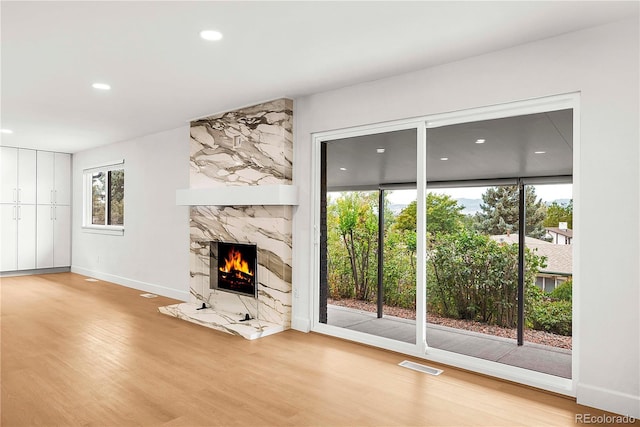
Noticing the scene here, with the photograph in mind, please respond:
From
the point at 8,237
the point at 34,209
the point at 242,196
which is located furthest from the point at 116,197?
the point at 242,196

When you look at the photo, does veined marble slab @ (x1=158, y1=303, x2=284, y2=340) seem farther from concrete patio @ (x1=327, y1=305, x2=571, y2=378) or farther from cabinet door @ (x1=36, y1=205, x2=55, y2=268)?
cabinet door @ (x1=36, y1=205, x2=55, y2=268)

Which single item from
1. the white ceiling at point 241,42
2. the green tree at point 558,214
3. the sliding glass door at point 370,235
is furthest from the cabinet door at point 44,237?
the green tree at point 558,214

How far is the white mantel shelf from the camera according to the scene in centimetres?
456

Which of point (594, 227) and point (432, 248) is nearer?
point (594, 227)

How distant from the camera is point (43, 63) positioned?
3648mm

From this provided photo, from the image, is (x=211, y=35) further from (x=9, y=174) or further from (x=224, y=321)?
(x=9, y=174)

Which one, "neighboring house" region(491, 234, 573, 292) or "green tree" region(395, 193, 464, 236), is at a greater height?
"green tree" region(395, 193, 464, 236)

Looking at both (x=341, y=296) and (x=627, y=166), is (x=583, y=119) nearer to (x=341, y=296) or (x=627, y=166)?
(x=627, y=166)

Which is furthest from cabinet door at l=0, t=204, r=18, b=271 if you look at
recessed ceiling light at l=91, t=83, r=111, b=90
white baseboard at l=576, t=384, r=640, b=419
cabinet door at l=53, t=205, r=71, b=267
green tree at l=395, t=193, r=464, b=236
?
white baseboard at l=576, t=384, r=640, b=419

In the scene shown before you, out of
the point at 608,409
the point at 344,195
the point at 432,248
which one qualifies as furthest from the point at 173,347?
the point at 608,409

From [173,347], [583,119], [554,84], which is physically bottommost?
[173,347]

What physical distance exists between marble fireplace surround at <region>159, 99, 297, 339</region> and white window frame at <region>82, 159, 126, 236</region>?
9.00 ft

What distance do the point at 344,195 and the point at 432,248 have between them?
1055 mm

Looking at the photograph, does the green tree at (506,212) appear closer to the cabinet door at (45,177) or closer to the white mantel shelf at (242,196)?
the white mantel shelf at (242,196)
